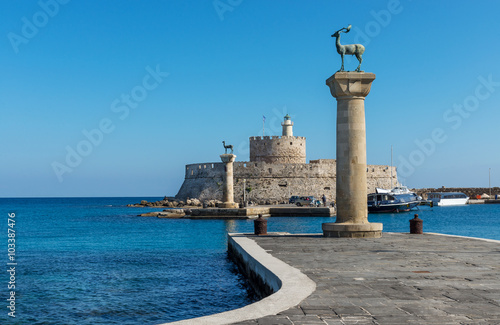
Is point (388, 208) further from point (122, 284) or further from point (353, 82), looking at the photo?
point (122, 284)

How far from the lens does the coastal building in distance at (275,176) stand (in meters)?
49.6

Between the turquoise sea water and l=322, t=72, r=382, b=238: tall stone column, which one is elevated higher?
l=322, t=72, r=382, b=238: tall stone column

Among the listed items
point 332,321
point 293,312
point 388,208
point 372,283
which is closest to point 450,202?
point 388,208

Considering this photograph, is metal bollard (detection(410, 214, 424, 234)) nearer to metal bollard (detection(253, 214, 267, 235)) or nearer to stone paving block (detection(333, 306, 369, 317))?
metal bollard (detection(253, 214, 267, 235))

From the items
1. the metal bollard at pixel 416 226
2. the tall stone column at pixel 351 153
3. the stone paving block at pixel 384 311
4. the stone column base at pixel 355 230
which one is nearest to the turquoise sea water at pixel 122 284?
the stone column base at pixel 355 230

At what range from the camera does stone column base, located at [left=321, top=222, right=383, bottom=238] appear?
12164 millimetres

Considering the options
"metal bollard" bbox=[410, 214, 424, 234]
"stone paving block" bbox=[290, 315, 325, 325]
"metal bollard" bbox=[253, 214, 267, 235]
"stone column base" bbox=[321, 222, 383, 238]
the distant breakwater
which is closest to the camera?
"stone paving block" bbox=[290, 315, 325, 325]

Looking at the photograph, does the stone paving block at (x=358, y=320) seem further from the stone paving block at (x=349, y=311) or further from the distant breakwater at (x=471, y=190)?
the distant breakwater at (x=471, y=190)

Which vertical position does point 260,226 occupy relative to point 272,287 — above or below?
above

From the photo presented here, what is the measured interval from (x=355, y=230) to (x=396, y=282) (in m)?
5.92

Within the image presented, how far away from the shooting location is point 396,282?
6277 mm

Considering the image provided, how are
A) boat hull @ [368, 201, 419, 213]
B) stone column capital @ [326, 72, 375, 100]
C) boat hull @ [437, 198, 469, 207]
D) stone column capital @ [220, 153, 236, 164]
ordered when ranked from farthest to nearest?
boat hull @ [437, 198, 469, 207]
boat hull @ [368, 201, 419, 213]
stone column capital @ [220, 153, 236, 164]
stone column capital @ [326, 72, 375, 100]

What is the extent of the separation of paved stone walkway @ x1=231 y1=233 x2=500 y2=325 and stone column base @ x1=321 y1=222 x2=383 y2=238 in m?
1.28

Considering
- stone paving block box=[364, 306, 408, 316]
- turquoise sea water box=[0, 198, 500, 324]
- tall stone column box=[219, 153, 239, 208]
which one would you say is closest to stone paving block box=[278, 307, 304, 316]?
stone paving block box=[364, 306, 408, 316]
